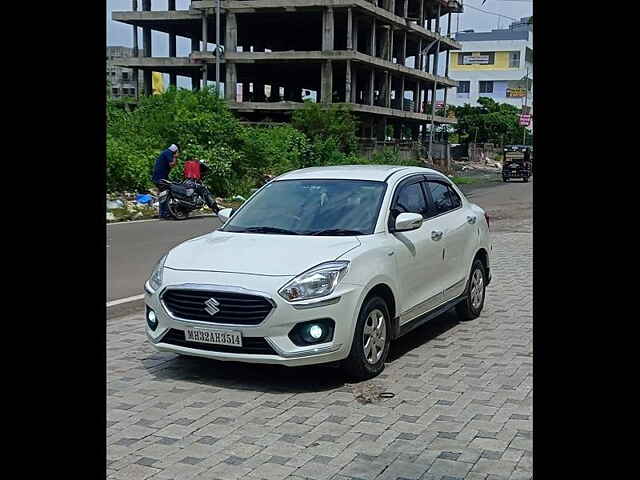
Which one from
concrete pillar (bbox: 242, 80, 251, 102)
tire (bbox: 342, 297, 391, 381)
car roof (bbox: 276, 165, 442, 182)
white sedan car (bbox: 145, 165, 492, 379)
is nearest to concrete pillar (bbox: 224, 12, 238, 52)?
concrete pillar (bbox: 242, 80, 251, 102)

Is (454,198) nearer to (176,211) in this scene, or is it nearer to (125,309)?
(125,309)

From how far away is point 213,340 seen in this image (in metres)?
5.60

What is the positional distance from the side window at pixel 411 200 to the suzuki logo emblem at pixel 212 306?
77.2 inches

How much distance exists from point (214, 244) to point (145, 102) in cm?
2240

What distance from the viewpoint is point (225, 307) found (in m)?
5.55

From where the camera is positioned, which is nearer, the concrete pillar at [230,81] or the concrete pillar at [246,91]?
the concrete pillar at [230,81]

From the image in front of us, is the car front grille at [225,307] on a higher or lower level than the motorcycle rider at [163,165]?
lower

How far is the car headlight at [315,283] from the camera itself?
→ 549 centimetres

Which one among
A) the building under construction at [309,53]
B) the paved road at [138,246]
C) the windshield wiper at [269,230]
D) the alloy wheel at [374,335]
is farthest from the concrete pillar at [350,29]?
the alloy wheel at [374,335]

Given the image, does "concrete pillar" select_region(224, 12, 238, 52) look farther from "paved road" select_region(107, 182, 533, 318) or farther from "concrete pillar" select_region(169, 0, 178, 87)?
"paved road" select_region(107, 182, 533, 318)

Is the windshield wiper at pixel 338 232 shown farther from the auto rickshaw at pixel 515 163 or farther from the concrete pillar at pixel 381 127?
the concrete pillar at pixel 381 127

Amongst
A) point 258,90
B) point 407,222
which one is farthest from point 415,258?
point 258,90

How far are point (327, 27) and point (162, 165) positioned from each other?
131 feet
